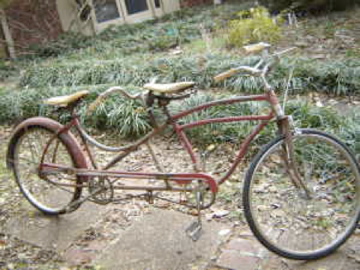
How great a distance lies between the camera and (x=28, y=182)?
3.18 metres

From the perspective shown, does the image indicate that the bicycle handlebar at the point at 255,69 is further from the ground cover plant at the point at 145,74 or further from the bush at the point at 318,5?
the bush at the point at 318,5

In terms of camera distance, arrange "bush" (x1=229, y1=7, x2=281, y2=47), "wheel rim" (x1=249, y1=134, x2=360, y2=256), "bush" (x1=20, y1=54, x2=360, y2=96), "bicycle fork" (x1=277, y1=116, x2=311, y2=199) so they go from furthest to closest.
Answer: "bush" (x1=229, y1=7, x2=281, y2=47)
"bush" (x1=20, y1=54, x2=360, y2=96)
"wheel rim" (x1=249, y1=134, x2=360, y2=256)
"bicycle fork" (x1=277, y1=116, x2=311, y2=199)

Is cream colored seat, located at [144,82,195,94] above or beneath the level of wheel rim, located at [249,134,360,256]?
above

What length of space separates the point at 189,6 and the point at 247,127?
7616 mm

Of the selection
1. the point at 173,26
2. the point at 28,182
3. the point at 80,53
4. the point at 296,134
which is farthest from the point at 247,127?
the point at 173,26

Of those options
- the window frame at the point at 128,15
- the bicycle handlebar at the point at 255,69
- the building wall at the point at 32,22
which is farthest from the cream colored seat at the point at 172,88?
the window frame at the point at 128,15

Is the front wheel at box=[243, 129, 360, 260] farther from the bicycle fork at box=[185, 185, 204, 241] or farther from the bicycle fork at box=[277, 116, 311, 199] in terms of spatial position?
the bicycle fork at box=[185, 185, 204, 241]

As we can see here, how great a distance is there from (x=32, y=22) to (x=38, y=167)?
269 inches

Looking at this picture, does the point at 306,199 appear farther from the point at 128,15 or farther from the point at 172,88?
the point at 128,15

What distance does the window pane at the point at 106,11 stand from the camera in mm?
9633

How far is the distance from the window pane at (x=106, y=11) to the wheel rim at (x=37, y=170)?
715cm

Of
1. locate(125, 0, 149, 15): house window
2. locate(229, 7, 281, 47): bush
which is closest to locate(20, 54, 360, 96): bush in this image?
locate(229, 7, 281, 47): bush

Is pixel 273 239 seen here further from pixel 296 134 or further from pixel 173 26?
pixel 173 26

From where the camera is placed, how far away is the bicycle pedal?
2457mm
